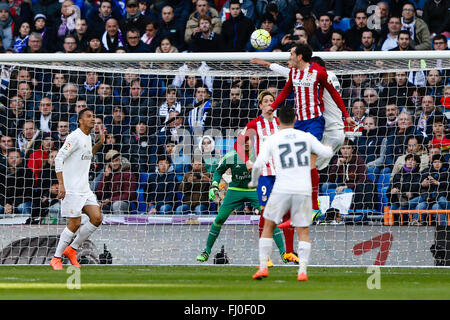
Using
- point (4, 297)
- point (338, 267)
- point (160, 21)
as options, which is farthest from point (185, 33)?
point (4, 297)

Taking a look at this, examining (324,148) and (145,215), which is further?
(145,215)

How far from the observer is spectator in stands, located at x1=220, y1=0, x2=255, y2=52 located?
17250mm

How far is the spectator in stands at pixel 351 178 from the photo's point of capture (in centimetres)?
1388

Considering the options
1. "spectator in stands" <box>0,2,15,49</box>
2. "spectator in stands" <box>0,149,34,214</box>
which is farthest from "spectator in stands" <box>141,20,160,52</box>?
"spectator in stands" <box>0,149,34,214</box>

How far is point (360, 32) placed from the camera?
16797 mm

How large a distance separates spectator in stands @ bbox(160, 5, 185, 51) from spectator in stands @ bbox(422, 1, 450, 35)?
491 cm

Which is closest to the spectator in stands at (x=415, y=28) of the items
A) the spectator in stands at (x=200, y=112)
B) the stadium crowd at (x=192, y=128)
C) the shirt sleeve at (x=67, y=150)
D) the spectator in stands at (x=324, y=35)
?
the stadium crowd at (x=192, y=128)

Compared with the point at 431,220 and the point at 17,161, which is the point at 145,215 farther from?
the point at 431,220

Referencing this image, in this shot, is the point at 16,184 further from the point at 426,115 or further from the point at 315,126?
the point at 426,115

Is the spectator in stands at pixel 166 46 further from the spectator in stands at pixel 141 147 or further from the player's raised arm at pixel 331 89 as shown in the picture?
the player's raised arm at pixel 331 89

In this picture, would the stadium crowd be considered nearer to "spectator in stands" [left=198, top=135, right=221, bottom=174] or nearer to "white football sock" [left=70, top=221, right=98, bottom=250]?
"spectator in stands" [left=198, top=135, right=221, bottom=174]

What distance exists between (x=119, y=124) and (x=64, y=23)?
4.42 m

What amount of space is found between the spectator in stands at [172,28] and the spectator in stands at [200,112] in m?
3.06

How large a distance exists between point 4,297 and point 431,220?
780 cm
